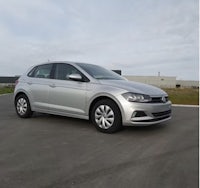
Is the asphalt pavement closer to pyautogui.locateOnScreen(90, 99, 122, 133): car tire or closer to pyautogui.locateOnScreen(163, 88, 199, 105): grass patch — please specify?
pyautogui.locateOnScreen(90, 99, 122, 133): car tire

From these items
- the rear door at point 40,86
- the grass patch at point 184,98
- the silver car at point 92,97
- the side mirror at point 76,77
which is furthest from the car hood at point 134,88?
the grass patch at point 184,98

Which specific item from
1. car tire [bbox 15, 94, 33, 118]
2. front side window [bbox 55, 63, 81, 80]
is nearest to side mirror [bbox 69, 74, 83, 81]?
front side window [bbox 55, 63, 81, 80]

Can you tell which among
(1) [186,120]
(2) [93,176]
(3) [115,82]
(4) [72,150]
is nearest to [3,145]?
(4) [72,150]

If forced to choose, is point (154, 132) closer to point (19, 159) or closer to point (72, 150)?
point (72, 150)

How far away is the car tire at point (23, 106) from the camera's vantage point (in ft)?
23.4

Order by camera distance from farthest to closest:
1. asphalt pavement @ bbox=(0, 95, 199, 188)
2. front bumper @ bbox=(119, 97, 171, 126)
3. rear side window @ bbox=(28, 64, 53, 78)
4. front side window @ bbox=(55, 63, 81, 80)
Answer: rear side window @ bbox=(28, 64, 53, 78) < front side window @ bbox=(55, 63, 81, 80) < front bumper @ bbox=(119, 97, 171, 126) < asphalt pavement @ bbox=(0, 95, 199, 188)

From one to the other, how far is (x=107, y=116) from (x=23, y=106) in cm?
300

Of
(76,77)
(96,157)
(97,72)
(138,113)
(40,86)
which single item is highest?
(97,72)

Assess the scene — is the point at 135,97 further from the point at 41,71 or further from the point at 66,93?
the point at 41,71

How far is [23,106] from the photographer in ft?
23.7

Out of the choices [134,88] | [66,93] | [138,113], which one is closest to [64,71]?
[66,93]

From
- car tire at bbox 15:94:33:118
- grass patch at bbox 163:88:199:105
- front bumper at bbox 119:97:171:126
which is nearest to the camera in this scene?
front bumper at bbox 119:97:171:126

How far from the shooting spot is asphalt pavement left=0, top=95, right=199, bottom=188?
118 inches

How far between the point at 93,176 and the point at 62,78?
3.63 m
